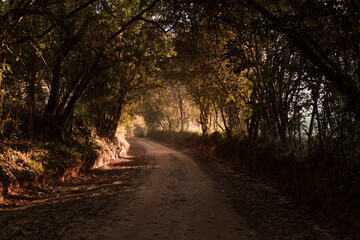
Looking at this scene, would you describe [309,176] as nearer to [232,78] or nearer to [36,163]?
[36,163]

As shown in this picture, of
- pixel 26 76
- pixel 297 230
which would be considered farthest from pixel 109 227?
pixel 26 76

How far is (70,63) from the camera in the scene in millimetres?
12195

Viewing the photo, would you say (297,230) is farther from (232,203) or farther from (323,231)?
(232,203)

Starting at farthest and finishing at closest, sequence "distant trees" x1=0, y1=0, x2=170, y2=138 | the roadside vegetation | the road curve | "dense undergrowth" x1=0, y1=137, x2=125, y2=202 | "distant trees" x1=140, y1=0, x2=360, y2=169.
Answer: "distant trees" x1=0, y1=0, x2=170, y2=138 < "dense undergrowth" x1=0, y1=137, x2=125, y2=202 < the roadside vegetation < "distant trees" x1=140, y1=0, x2=360, y2=169 < the road curve

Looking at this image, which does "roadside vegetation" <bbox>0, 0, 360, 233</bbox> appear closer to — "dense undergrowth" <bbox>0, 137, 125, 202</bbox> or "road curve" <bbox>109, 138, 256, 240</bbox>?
"dense undergrowth" <bbox>0, 137, 125, 202</bbox>

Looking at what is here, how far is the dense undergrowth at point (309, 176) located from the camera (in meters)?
5.17

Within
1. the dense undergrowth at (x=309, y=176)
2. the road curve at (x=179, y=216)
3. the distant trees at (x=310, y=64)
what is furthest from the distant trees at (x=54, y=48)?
the dense undergrowth at (x=309, y=176)

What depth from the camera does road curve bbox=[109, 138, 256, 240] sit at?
4742 millimetres

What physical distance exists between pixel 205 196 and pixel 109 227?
129 inches

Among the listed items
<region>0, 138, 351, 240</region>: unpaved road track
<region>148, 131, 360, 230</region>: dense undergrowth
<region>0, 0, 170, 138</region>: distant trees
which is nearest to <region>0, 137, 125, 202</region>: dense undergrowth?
<region>0, 138, 351, 240</region>: unpaved road track

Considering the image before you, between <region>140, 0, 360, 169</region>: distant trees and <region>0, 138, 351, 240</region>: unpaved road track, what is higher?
<region>140, 0, 360, 169</region>: distant trees

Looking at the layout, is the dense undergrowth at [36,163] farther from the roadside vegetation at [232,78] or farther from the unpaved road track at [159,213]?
the unpaved road track at [159,213]

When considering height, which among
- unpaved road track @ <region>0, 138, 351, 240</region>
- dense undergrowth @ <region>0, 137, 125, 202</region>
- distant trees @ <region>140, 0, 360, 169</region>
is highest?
distant trees @ <region>140, 0, 360, 169</region>

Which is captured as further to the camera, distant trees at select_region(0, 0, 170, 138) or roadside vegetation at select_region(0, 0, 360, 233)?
distant trees at select_region(0, 0, 170, 138)
